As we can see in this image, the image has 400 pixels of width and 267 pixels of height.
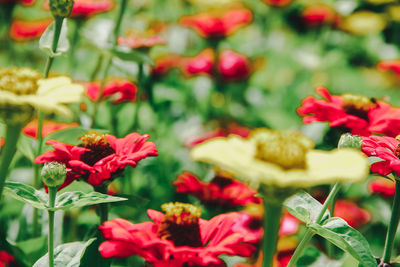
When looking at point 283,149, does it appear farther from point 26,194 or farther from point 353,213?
point 353,213

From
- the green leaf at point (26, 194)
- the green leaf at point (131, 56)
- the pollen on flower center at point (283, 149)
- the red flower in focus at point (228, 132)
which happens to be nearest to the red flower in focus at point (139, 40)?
the green leaf at point (131, 56)

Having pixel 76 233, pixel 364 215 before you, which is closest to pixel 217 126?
pixel 364 215

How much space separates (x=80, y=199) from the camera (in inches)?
25.2

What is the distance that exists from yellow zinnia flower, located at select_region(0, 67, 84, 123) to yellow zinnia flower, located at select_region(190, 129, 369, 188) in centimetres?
17

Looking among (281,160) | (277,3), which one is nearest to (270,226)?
(281,160)

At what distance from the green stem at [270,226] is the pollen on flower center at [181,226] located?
0.11 m

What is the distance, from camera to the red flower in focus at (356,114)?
0.82 meters

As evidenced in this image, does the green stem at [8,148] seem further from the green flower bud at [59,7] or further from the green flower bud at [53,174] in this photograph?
the green flower bud at [59,7]

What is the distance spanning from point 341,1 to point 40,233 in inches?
54.5

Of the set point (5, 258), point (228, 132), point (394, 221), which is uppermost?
point (394, 221)

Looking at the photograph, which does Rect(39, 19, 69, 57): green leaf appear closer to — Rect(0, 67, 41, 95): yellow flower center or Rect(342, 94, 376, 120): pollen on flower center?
Rect(0, 67, 41, 95): yellow flower center

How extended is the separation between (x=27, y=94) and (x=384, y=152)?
49 cm

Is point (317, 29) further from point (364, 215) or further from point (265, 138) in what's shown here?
point (265, 138)

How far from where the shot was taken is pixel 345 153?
0.48 metres
